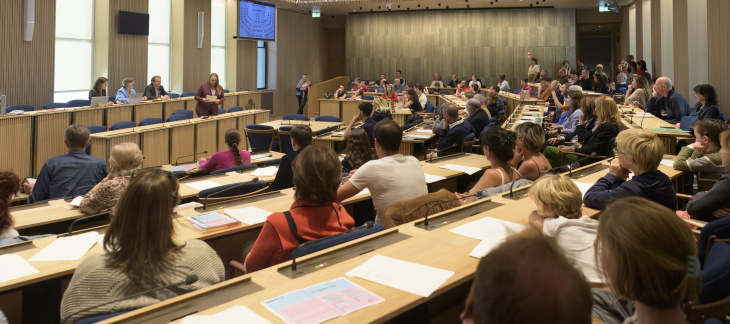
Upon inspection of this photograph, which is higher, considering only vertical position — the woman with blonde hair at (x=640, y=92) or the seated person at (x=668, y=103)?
the woman with blonde hair at (x=640, y=92)

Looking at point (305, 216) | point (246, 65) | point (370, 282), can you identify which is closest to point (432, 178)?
point (305, 216)

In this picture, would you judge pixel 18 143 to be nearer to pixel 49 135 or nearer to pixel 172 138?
pixel 49 135

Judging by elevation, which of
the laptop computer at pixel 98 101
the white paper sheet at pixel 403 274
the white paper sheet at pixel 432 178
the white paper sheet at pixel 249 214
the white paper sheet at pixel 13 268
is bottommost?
the white paper sheet at pixel 13 268

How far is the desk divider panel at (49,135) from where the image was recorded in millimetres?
8664

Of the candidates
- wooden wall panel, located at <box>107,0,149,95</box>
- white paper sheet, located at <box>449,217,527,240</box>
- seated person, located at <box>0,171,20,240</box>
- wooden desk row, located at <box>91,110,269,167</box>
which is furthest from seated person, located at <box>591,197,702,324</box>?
wooden wall panel, located at <box>107,0,149,95</box>

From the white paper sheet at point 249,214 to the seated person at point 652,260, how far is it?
7.45 ft

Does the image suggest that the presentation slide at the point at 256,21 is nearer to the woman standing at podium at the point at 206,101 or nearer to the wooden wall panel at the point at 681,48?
the woman standing at podium at the point at 206,101

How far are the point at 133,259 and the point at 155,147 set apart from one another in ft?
23.6

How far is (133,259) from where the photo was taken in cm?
215

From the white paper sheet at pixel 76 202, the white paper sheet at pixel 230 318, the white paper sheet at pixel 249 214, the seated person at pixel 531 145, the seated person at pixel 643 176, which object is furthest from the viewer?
the seated person at pixel 531 145

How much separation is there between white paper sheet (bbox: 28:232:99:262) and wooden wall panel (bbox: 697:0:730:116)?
9.71 meters

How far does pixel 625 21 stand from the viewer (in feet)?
64.4

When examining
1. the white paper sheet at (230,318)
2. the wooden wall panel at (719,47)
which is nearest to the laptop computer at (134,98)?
the white paper sheet at (230,318)

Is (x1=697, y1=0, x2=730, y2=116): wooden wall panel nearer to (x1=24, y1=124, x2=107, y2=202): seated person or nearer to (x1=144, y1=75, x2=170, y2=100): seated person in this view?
(x1=24, y1=124, x2=107, y2=202): seated person
